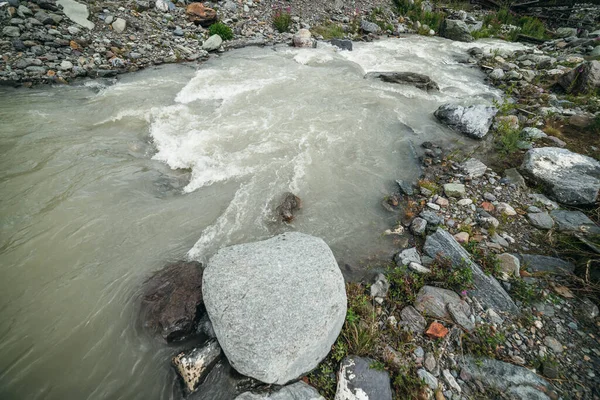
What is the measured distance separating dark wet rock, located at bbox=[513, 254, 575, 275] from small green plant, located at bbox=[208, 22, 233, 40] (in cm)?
1123

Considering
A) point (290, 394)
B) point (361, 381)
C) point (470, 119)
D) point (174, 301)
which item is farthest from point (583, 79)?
point (174, 301)

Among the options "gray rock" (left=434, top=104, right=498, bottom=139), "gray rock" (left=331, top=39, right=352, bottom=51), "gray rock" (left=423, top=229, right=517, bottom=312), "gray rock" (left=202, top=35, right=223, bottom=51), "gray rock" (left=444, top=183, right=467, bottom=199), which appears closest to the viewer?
"gray rock" (left=423, top=229, right=517, bottom=312)

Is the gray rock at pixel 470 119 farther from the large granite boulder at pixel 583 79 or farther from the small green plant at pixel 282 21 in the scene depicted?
the small green plant at pixel 282 21

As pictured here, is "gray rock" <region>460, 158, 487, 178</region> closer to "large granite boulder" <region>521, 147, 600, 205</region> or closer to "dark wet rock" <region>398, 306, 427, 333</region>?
"large granite boulder" <region>521, 147, 600, 205</region>

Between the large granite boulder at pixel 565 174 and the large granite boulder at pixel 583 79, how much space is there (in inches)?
173

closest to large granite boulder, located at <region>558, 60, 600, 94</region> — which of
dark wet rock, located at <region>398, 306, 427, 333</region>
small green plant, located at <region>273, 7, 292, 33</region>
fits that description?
dark wet rock, located at <region>398, 306, 427, 333</region>

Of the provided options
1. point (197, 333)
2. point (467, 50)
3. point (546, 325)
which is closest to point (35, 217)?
point (197, 333)

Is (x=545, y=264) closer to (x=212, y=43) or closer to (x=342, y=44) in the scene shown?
(x=342, y=44)

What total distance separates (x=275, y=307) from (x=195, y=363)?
95 cm

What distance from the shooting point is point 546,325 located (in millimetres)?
2930

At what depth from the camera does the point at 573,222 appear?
395 cm

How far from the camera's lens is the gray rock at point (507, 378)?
2443 mm

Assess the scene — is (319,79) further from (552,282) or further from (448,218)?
(552,282)

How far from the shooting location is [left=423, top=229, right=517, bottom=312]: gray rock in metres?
3.12
